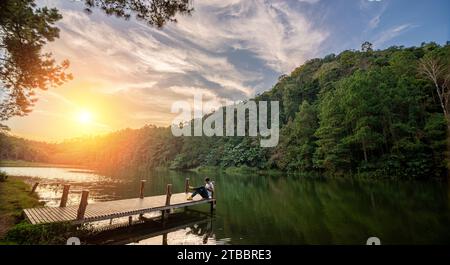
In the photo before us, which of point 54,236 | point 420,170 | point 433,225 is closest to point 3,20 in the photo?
point 54,236

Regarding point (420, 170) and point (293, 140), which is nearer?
point (420, 170)

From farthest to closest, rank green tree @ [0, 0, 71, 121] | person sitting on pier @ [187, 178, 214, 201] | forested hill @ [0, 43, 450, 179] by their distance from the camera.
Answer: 1. forested hill @ [0, 43, 450, 179]
2. person sitting on pier @ [187, 178, 214, 201]
3. green tree @ [0, 0, 71, 121]

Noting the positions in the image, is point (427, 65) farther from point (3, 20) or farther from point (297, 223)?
point (3, 20)

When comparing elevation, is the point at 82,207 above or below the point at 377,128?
below

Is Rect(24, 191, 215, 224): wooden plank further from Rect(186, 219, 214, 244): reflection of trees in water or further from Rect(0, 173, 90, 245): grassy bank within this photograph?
Rect(186, 219, 214, 244): reflection of trees in water

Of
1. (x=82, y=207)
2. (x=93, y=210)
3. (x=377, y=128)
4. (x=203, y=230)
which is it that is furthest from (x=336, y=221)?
(x=377, y=128)

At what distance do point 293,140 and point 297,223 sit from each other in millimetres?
35074

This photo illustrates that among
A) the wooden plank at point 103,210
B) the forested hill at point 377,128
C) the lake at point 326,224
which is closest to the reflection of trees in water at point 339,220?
the lake at point 326,224

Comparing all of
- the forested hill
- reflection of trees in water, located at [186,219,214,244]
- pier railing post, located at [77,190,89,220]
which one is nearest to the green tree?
pier railing post, located at [77,190,89,220]

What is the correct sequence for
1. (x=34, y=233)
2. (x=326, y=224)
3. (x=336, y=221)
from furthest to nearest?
(x=336, y=221), (x=326, y=224), (x=34, y=233)

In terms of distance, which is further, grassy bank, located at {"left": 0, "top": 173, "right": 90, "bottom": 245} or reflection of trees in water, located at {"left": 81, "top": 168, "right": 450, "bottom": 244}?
reflection of trees in water, located at {"left": 81, "top": 168, "right": 450, "bottom": 244}

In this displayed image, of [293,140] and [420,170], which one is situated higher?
[293,140]

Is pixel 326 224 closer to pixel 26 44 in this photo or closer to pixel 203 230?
pixel 203 230

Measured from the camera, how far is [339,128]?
33.0 m
